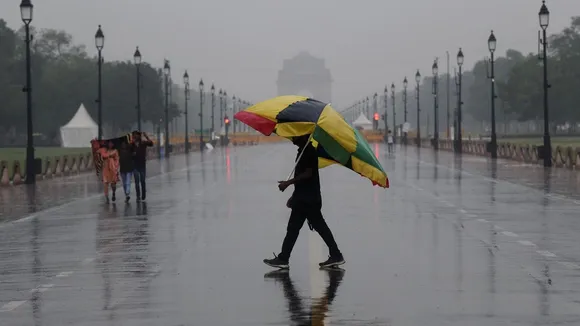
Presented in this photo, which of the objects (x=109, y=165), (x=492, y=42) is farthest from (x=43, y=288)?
(x=492, y=42)

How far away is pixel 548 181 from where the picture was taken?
133ft

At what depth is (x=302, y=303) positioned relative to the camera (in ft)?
40.3

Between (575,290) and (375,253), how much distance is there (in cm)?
447

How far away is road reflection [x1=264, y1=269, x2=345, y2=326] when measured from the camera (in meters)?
11.2

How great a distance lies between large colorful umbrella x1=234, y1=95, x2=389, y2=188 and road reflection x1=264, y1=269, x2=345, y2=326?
4.10ft

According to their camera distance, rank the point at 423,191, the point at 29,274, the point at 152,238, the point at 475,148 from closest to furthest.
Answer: the point at 29,274 → the point at 152,238 → the point at 423,191 → the point at 475,148

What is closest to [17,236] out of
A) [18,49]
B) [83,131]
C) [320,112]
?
[320,112]

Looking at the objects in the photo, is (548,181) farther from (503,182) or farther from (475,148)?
(475,148)

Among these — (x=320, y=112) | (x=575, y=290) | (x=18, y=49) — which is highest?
(x=18, y=49)

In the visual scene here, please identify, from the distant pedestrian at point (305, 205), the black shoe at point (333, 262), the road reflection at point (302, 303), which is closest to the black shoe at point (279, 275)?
the road reflection at point (302, 303)

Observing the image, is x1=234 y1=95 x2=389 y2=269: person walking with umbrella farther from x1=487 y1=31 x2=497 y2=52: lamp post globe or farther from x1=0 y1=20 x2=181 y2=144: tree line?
x1=0 y1=20 x2=181 y2=144: tree line

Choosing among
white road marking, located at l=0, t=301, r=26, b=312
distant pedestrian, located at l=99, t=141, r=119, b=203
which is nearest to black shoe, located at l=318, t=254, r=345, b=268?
white road marking, located at l=0, t=301, r=26, b=312

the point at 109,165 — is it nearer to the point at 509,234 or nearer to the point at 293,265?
the point at 509,234

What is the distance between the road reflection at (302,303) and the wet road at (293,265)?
0.02m
